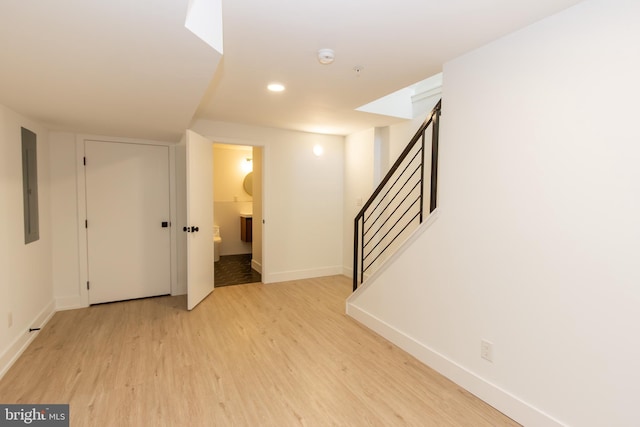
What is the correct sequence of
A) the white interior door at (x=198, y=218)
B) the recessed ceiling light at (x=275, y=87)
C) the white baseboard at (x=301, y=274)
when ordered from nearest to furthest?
the recessed ceiling light at (x=275, y=87), the white interior door at (x=198, y=218), the white baseboard at (x=301, y=274)

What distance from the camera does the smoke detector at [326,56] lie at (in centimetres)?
203

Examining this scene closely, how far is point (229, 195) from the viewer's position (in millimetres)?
6586

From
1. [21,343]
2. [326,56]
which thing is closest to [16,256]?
[21,343]

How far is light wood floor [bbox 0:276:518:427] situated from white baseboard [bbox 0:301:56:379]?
0.05m

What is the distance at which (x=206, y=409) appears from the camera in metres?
1.91

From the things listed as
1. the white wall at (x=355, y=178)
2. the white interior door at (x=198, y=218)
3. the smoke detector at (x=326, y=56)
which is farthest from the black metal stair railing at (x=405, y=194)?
the white interior door at (x=198, y=218)

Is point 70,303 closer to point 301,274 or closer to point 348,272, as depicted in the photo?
point 301,274

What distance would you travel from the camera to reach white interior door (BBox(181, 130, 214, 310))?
11.1 ft

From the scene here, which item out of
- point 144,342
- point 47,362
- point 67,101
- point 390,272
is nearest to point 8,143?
point 67,101

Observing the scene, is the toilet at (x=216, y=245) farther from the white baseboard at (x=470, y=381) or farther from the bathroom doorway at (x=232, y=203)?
the white baseboard at (x=470, y=381)

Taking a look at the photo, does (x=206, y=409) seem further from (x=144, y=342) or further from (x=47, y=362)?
(x=47, y=362)

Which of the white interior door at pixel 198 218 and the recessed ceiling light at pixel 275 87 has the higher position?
the recessed ceiling light at pixel 275 87

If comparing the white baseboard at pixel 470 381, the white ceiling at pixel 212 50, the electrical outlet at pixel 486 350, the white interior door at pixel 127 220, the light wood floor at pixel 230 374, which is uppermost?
the white ceiling at pixel 212 50

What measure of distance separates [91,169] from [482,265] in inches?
158
